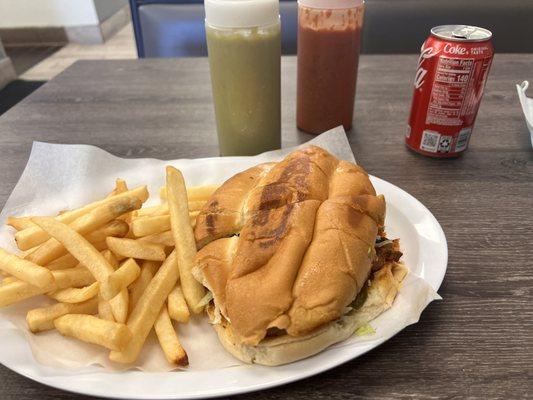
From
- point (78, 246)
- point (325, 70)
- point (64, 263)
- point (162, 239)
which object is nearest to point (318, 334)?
point (162, 239)

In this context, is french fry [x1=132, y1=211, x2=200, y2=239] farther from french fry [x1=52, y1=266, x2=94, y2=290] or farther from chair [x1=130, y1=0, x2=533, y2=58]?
chair [x1=130, y1=0, x2=533, y2=58]

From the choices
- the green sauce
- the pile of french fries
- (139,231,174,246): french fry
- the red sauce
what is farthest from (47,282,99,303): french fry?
the red sauce

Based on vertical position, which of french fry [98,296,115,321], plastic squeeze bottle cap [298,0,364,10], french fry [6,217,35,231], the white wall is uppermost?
plastic squeeze bottle cap [298,0,364,10]

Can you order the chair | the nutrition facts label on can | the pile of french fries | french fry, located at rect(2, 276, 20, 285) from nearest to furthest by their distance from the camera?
the pile of french fries → french fry, located at rect(2, 276, 20, 285) → the nutrition facts label on can → the chair

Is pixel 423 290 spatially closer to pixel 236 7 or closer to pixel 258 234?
pixel 258 234

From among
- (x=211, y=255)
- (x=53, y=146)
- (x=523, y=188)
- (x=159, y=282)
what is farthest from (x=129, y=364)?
(x=523, y=188)

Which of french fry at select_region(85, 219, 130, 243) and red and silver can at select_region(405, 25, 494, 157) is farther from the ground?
red and silver can at select_region(405, 25, 494, 157)

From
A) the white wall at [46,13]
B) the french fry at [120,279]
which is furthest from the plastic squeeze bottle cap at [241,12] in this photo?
the white wall at [46,13]

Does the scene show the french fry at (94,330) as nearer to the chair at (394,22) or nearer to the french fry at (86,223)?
the french fry at (86,223)
